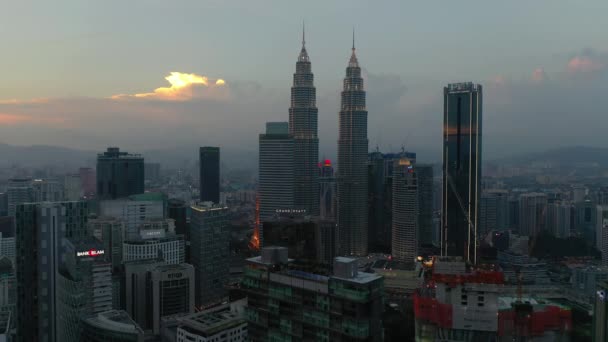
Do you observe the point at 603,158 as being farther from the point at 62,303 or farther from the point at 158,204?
the point at 158,204

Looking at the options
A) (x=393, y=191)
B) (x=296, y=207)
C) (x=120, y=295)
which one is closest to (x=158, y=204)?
(x=296, y=207)

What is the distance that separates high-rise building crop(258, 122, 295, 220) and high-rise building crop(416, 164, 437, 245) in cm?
850

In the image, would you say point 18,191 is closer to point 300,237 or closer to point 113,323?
point 300,237

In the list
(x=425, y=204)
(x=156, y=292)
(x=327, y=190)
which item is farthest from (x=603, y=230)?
(x=156, y=292)

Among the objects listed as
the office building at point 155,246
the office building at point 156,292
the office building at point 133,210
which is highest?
the office building at point 133,210

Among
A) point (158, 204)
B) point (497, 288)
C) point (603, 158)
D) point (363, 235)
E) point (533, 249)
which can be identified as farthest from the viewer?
point (363, 235)

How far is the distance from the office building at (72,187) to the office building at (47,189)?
0.37 m

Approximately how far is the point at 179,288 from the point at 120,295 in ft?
7.79

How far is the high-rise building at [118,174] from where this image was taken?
3397 centimetres

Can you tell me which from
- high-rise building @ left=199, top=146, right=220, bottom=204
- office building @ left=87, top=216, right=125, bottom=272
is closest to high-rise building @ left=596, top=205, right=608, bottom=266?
office building @ left=87, top=216, right=125, bottom=272

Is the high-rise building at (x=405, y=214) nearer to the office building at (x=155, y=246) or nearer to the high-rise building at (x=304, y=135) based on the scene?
the high-rise building at (x=304, y=135)

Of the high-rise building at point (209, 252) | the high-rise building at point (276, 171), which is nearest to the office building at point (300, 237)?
the high-rise building at point (209, 252)

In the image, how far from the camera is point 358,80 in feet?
119

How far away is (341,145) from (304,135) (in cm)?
270
